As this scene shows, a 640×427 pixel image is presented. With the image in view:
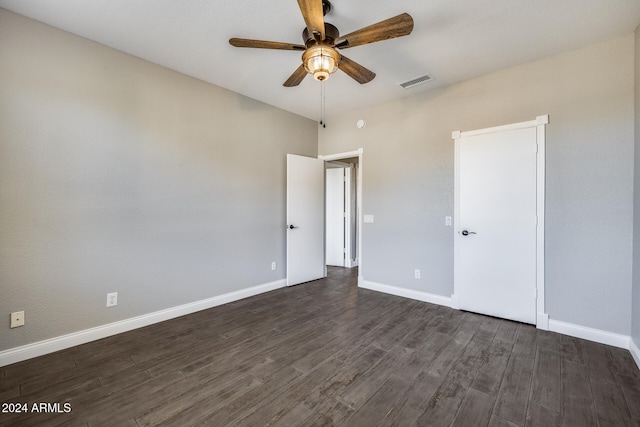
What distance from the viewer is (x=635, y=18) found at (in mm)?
2227

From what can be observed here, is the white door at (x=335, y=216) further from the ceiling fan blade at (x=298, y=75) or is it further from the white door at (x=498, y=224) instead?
the ceiling fan blade at (x=298, y=75)

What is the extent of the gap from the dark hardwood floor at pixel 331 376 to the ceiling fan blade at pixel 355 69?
239cm

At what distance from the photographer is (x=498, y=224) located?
310 cm

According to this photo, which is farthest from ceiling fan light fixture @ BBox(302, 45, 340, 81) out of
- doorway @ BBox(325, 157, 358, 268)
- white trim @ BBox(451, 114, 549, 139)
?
doorway @ BBox(325, 157, 358, 268)

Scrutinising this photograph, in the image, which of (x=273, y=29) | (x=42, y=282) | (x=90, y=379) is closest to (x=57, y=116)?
(x=42, y=282)

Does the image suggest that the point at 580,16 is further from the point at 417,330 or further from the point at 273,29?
the point at 417,330

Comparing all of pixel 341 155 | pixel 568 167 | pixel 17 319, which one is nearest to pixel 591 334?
pixel 568 167

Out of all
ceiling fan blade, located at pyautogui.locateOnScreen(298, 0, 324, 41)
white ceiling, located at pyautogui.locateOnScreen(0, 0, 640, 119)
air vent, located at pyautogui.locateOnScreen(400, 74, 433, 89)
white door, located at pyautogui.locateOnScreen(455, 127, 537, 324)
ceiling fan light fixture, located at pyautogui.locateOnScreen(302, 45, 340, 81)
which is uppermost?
air vent, located at pyautogui.locateOnScreen(400, 74, 433, 89)

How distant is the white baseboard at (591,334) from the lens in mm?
2451

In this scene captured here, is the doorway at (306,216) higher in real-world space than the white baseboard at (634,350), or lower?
higher

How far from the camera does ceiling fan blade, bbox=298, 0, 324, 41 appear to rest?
1604 millimetres

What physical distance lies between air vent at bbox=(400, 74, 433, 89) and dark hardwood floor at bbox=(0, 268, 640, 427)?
2817 millimetres

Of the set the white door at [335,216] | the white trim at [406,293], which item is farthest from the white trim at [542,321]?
the white door at [335,216]

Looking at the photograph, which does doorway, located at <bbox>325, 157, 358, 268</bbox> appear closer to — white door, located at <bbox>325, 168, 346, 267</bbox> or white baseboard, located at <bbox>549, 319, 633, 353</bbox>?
white door, located at <bbox>325, 168, 346, 267</bbox>
